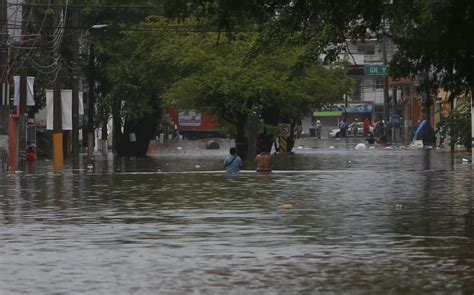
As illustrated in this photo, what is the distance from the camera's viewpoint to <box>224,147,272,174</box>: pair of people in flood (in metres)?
36.6

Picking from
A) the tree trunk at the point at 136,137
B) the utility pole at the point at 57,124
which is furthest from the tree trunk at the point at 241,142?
the tree trunk at the point at 136,137

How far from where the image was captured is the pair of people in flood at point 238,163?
3656 cm

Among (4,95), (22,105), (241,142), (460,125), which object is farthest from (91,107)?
(4,95)

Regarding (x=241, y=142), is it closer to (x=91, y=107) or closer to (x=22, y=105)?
(x=22, y=105)

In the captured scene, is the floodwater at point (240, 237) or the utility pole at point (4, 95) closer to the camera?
the floodwater at point (240, 237)

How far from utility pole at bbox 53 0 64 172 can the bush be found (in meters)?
17.9

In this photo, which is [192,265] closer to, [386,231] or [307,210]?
[386,231]

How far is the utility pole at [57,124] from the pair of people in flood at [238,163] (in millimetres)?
8482

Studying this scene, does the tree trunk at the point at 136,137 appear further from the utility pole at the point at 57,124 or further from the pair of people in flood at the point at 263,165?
the pair of people in flood at the point at 263,165

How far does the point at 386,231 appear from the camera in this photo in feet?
57.6

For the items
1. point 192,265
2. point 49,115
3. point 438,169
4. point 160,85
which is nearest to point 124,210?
point 192,265

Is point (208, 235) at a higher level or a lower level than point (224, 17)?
lower

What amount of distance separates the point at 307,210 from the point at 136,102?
127 feet

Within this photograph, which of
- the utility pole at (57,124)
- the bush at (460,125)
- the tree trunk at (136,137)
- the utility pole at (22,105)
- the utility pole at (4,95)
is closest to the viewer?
the utility pole at (4,95)
